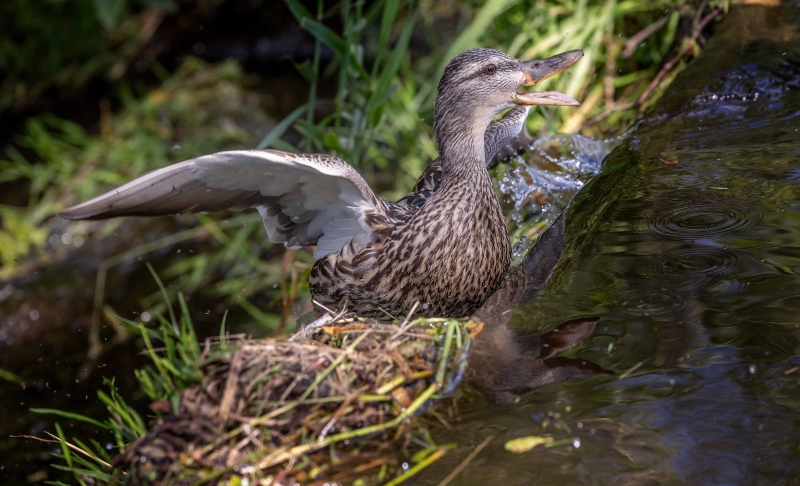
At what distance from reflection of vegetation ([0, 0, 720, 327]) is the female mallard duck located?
2.30 feet

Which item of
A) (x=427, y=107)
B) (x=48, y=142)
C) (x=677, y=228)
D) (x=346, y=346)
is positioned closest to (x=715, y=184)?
(x=677, y=228)

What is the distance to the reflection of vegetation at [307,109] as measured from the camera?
4.31 meters

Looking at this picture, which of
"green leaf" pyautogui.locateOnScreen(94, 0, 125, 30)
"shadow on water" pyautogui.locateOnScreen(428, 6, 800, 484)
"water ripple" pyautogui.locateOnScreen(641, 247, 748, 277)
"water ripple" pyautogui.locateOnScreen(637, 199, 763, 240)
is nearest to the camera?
"shadow on water" pyautogui.locateOnScreen(428, 6, 800, 484)

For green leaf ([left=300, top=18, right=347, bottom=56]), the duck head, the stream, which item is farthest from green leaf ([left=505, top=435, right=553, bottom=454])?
green leaf ([left=300, top=18, right=347, bottom=56])

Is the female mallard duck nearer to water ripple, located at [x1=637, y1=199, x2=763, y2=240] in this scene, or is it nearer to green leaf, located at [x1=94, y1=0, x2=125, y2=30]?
water ripple, located at [x1=637, y1=199, x2=763, y2=240]

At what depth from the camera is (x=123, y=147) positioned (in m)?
6.25

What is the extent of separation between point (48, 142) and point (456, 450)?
547 cm

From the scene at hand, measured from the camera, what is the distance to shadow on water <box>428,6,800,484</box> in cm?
192

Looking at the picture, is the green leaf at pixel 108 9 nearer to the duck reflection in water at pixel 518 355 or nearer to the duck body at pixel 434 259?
the duck body at pixel 434 259

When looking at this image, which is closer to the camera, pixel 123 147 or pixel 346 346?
pixel 346 346

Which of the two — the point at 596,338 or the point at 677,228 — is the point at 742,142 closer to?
the point at 677,228

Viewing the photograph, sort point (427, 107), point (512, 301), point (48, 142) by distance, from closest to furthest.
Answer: point (512, 301) → point (427, 107) → point (48, 142)

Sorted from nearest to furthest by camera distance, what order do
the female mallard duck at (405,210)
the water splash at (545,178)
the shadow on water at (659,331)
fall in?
the shadow on water at (659,331)
the female mallard duck at (405,210)
the water splash at (545,178)

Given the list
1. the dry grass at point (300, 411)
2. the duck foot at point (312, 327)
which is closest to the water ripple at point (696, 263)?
the dry grass at point (300, 411)
